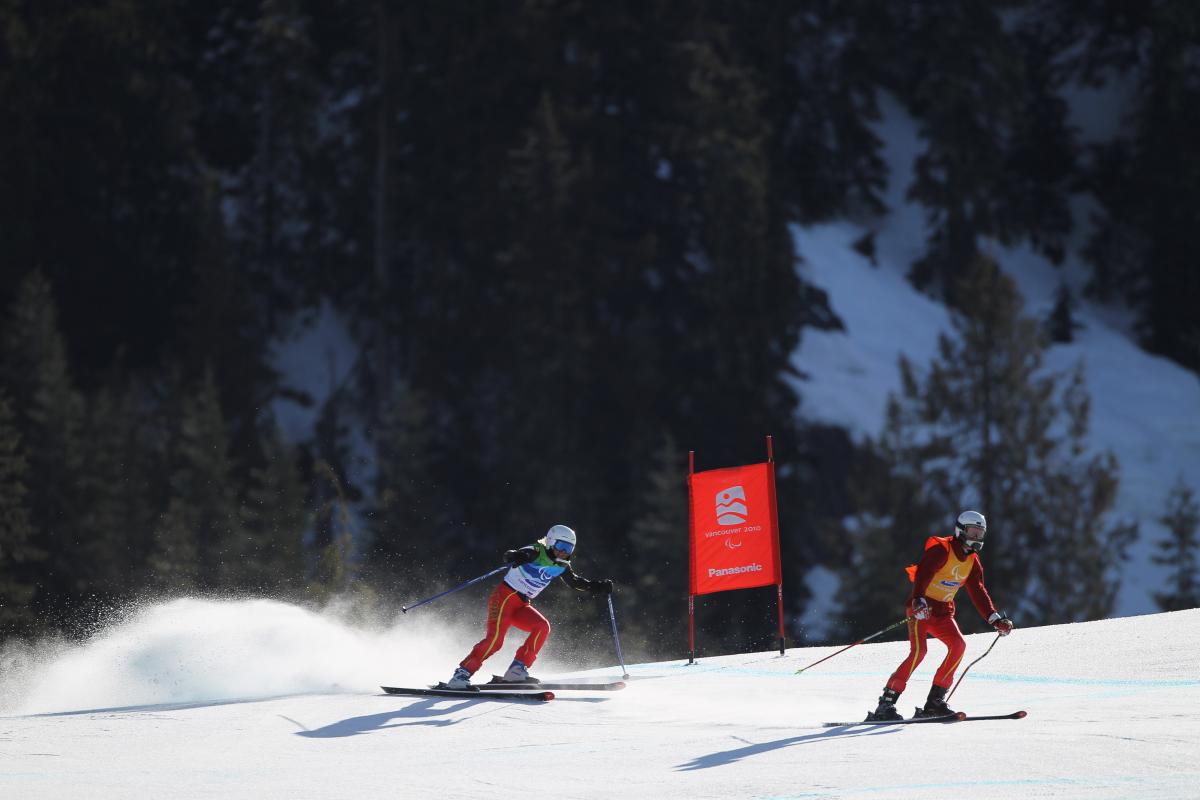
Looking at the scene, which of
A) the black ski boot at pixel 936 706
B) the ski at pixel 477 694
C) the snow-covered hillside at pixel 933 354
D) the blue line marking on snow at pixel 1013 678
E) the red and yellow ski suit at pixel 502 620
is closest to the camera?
the black ski boot at pixel 936 706

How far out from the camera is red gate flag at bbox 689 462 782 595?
17.9m

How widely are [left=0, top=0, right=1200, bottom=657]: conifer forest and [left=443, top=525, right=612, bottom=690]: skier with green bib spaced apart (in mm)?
21337

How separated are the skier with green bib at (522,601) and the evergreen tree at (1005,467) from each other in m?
24.4

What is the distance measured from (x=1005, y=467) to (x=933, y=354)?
871 centimetres

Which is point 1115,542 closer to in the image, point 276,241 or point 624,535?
point 624,535

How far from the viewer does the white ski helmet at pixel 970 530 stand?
13234 mm

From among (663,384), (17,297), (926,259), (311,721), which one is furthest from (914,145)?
(311,721)

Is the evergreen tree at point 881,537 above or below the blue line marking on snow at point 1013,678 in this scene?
above

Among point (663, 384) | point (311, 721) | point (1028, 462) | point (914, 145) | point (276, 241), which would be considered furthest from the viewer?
point (914, 145)

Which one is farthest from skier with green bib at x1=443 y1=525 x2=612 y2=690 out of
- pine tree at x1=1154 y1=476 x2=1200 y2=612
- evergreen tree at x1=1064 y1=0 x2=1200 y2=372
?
evergreen tree at x1=1064 y1=0 x2=1200 y2=372

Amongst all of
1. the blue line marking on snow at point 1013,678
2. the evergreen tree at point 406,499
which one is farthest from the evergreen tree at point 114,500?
the blue line marking on snow at point 1013,678

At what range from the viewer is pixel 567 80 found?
155ft

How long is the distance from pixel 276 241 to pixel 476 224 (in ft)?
25.0

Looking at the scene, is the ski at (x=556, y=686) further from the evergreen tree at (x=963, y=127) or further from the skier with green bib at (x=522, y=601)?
the evergreen tree at (x=963, y=127)
